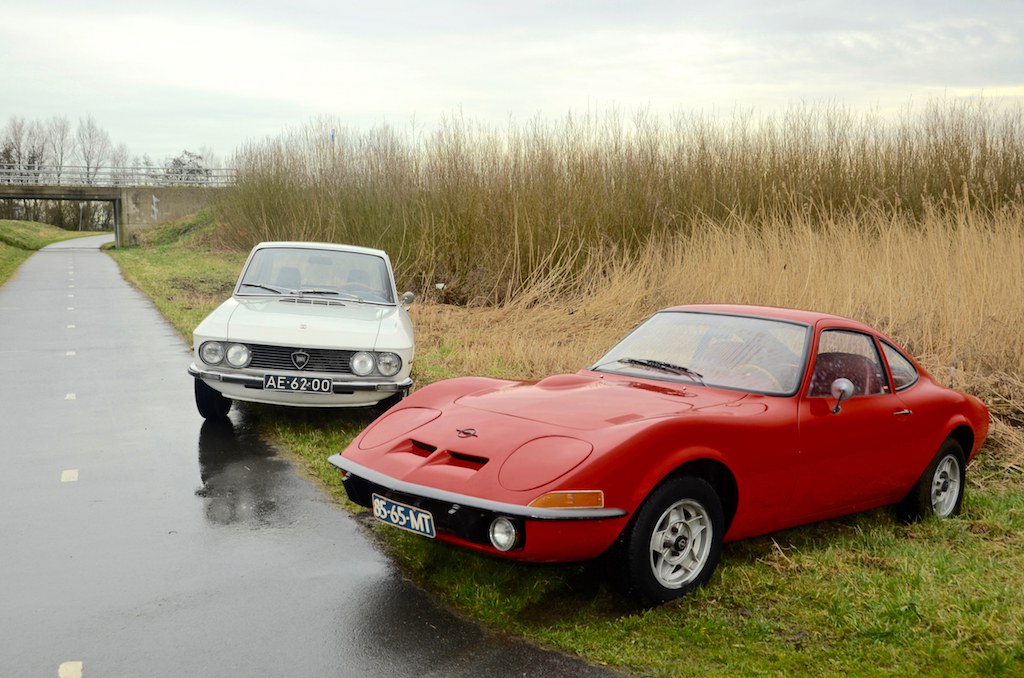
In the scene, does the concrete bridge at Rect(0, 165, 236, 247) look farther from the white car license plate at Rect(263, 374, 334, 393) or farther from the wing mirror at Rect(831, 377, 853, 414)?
the wing mirror at Rect(831, 377, 853, 414)

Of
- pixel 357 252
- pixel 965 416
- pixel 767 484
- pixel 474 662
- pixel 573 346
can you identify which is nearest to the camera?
pixel 474 662

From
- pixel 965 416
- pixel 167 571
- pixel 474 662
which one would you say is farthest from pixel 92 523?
pixel 965 416

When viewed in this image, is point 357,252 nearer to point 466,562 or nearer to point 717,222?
point 466,562

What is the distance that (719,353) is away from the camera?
17.3 feet

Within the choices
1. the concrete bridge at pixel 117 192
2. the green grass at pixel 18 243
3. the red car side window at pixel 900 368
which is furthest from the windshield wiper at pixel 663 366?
the concrete bridge at pixel 117 192

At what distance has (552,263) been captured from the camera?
51.3 ft

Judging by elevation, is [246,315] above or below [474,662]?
above

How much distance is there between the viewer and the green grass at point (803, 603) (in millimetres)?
3768

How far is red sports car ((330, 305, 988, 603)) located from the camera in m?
4.03

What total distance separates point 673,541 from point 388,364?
3.98 m

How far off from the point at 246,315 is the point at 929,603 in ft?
19.6

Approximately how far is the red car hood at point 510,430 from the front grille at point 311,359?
2.56 m

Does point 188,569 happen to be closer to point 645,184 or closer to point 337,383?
point 337,383

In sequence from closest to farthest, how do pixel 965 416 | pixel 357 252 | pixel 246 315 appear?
pixel 965 416, pixel 246 315, pixel 357 252
